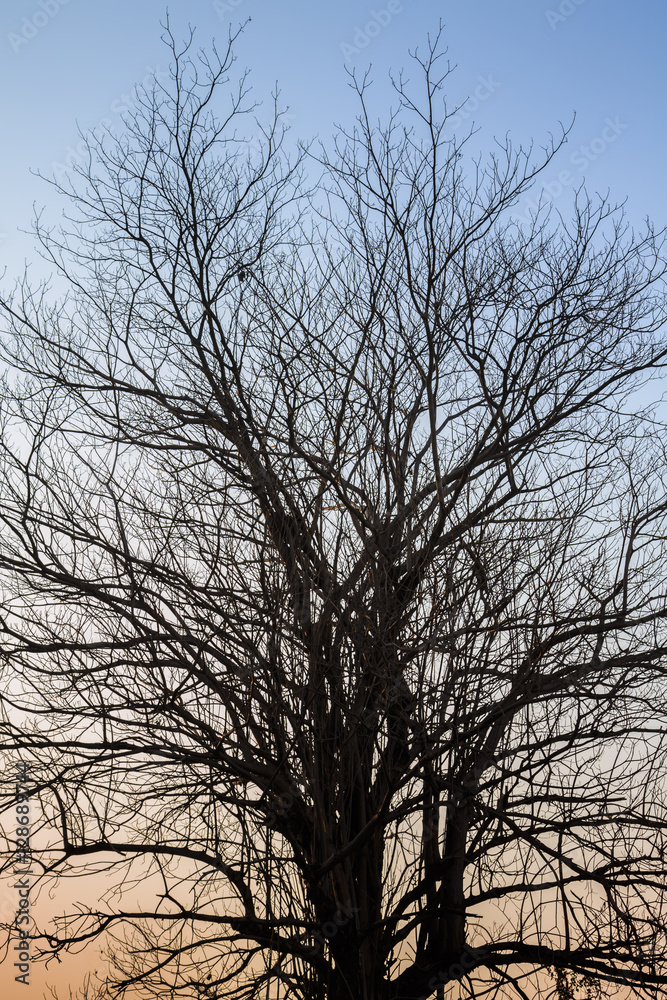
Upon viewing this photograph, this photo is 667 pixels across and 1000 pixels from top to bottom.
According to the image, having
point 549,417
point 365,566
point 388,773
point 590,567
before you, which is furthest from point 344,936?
point 549,417

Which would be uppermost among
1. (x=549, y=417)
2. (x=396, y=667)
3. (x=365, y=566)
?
(x=549, y=417)

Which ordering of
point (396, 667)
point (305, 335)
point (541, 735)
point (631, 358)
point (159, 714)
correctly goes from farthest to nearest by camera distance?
point (631, 358), point (305, 335), point (541, 735), point (159, 714), point (396, 667)

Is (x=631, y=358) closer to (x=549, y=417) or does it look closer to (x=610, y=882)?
(x=549, y=417)

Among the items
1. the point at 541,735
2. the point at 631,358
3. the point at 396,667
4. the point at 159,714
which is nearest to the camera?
the point at 396,667

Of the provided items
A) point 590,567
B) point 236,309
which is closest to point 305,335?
point 236,309

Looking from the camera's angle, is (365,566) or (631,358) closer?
(365,566)

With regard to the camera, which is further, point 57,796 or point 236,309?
point 236,309

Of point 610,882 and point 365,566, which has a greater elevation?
point 365,566

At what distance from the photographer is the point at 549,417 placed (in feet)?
22.8

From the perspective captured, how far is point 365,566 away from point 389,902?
247 cm

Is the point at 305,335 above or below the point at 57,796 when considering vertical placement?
above

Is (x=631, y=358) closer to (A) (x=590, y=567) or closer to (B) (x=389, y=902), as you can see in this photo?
(A) (x=590, y=567)

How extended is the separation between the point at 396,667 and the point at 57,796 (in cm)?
232

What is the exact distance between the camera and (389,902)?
5883 mm
